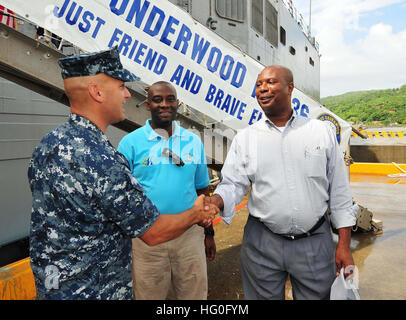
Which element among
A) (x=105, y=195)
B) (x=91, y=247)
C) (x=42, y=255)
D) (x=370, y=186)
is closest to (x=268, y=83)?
(x=105, y=195)

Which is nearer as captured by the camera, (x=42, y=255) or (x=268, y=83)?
(x=42, y=255)

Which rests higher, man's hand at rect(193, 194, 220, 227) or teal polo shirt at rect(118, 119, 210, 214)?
teal polo shirt at rect(118, 119, 210, 214)

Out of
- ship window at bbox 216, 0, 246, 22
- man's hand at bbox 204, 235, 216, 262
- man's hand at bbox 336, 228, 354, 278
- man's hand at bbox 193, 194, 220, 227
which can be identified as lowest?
man's hand at bbox 204, 235, 216, 262

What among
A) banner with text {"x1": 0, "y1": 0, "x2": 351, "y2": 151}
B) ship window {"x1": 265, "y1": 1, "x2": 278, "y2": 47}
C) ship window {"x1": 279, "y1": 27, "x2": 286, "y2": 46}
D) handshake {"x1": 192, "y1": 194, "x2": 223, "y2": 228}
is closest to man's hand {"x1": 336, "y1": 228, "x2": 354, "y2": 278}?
handshake {"x1": 192, "y1": 194, "x2": 223, "y2": 228}

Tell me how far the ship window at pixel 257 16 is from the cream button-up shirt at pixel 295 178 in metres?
5.87

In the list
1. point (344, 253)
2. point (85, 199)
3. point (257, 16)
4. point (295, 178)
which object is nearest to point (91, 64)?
point (85, 199)

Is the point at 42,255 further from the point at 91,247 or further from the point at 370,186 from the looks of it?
the point at 370,186

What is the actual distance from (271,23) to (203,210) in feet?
25.5

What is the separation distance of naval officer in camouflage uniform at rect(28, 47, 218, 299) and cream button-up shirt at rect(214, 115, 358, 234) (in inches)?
33.5

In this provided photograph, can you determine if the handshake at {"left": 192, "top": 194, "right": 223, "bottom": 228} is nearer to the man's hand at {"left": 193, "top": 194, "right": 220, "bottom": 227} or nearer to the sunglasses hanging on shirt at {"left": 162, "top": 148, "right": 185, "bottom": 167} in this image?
the man's hand at {"left": 193, "top": 194, "right": 220, "bottom": 227}

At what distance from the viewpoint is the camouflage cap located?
1.45 m

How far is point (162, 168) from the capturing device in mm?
2469

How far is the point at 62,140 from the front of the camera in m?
1.39

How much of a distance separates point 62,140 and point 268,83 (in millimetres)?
1437
